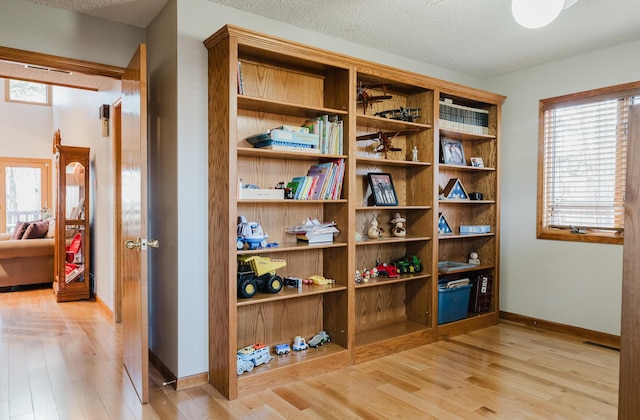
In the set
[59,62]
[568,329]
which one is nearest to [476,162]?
[568,329]

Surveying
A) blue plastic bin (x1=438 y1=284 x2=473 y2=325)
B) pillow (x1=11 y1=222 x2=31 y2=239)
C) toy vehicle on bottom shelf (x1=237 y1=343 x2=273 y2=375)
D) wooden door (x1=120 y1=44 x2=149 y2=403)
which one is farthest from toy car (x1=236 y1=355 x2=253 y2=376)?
pillow (x1=11 y1=222 x2=31 y2=239)

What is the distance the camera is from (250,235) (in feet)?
8.94

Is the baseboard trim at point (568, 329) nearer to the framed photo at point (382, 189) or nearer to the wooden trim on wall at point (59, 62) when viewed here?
the framed photo at point (382, 189)

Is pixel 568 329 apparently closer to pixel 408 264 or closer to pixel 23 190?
pixel 408 264

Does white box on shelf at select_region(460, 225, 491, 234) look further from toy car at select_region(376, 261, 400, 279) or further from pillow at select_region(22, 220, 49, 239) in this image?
pillow at select_region(22, 220, 49, 239)

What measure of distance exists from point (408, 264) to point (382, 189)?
694 mm

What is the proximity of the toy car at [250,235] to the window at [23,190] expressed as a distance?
7099mm

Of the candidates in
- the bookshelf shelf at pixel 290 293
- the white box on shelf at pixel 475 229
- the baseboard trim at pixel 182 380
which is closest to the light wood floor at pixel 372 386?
the baseboard trim at pixel 182 380

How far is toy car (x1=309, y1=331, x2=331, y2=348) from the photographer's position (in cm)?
309

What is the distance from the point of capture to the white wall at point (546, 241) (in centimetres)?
357

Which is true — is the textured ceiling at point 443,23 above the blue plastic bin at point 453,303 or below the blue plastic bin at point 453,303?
above

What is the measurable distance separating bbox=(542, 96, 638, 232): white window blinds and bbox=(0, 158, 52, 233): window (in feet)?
27.6

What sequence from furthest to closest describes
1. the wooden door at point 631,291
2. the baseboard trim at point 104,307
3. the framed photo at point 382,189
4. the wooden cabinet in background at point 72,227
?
the wooden cabinet in background at point 72,227 → the baseboard trim at point 104,307 → the framed photo at point 382,189 → the wooden door at point 631,291

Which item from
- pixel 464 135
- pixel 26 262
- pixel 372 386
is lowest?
pixel 372 386
